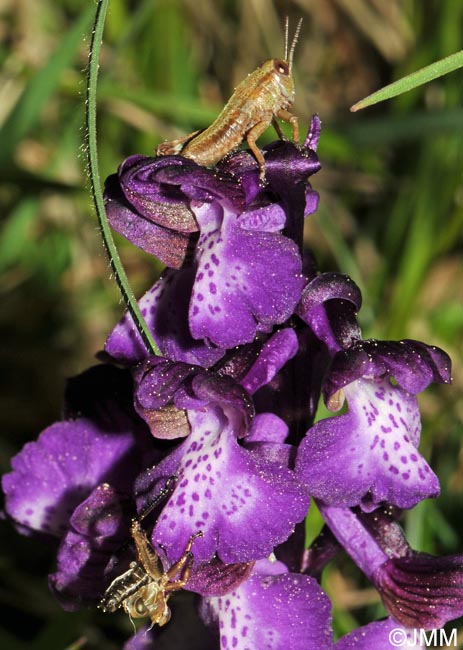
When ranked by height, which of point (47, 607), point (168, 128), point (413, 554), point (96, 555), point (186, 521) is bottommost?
point (47, 607)

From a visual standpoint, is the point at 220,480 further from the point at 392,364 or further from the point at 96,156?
the point at 96,156

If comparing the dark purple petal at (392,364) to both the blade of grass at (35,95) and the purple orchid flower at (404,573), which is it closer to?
the purple orchid flower at (404,573)

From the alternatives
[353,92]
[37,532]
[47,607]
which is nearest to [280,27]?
[353,92]

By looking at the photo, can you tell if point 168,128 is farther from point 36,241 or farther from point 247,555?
point 247,555

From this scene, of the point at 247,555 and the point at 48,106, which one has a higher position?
the point at 48,106

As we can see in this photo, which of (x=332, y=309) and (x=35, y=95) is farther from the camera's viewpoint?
(x=35, y=95)

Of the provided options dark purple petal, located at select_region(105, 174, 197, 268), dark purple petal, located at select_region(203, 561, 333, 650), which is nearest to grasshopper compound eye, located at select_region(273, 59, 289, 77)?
dark purple petal, located at select_region(105, 174, 197, 268)

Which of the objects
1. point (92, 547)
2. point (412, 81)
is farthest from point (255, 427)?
point (412, 81)

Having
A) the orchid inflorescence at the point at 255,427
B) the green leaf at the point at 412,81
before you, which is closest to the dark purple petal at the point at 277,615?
the orchid inflorescence at the point at 255,427
